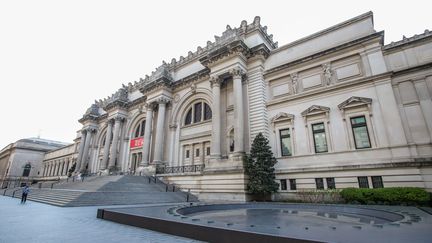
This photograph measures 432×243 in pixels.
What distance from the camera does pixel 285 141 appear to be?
18500mm

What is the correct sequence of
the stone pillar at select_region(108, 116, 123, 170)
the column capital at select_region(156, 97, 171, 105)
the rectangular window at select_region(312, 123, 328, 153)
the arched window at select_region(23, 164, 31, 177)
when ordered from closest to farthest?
the rectangular window at select_region(312, 123, 328, 153)
the column capital at select_region(156, 97, 171, 105)
the stone pillar at select_region(108, 116, 123, 170)
the arched window at select_region(23, 164, 31, 177)

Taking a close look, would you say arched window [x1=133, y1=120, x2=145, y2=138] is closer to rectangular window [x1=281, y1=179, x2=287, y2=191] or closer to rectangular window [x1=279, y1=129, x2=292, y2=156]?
rectangular window [x1=279, y1=129, x2=292, y2=156]

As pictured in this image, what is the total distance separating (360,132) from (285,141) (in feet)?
17.7

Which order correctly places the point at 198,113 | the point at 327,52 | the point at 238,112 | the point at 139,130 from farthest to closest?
1. the point at 139,130
2. the point at 198,113
3. the point at 238,112
4. the point at 327,52

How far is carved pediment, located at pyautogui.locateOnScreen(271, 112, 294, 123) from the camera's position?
60.2 ft

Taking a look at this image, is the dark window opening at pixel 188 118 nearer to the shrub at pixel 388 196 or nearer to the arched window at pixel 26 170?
the shrub at pixel 388 196

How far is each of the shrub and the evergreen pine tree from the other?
15.3 feet

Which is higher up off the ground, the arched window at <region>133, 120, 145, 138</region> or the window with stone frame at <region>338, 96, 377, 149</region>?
the arched window at <region>133, 120, 145, 138</region>

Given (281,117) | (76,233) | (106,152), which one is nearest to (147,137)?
(106,152)

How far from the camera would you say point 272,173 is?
16469mm

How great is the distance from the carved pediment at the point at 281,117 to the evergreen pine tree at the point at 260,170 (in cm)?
317

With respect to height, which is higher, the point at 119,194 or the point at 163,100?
the point at 163,100

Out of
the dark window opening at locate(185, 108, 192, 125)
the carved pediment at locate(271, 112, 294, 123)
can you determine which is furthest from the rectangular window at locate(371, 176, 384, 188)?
the dark window opening at locate(185, 108, 192, 125)

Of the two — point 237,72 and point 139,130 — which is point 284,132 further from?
point 139,130
